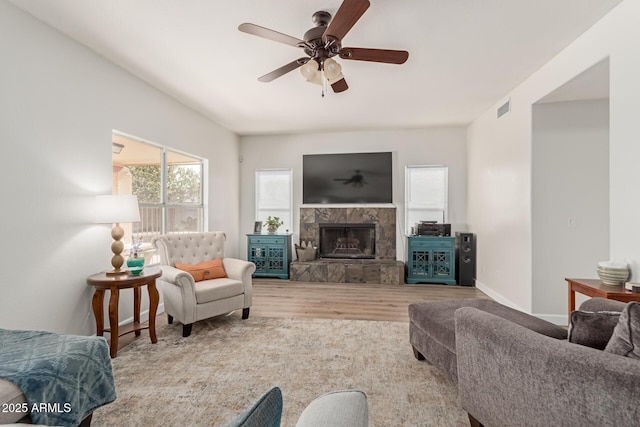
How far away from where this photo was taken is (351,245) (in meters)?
5.88

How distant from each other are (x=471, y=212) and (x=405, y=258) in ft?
4.61

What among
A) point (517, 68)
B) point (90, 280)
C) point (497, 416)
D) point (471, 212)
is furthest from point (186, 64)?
point (471, 212)

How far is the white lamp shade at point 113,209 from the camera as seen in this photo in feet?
8.61

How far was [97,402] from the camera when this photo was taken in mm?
1601

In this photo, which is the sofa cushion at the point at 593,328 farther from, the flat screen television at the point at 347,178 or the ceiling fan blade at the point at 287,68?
the flat screen television at the point at 347,178

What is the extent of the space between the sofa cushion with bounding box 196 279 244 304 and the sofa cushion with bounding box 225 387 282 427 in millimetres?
2749

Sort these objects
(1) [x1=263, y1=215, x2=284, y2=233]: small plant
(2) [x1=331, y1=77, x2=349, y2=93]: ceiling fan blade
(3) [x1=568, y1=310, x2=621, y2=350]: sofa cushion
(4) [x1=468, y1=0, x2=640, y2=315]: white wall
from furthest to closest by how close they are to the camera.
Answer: (1) [x1=263, y1=215, x2=284, y2=233]: small plant
(2) [x1=331, y1=77, x2=349, y2=93]: ceiling fan blade
(4) [x1=468, y1=0, x2=640, y2=315]: white wall
(3) [x1=568, y1=310, x2=621, y2=350]: sofa cushion

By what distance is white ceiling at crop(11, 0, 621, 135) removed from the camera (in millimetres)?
2221

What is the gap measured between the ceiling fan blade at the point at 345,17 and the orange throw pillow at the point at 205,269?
2640 millimetres

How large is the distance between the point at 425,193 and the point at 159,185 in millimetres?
4439

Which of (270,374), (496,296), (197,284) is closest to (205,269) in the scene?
(197,284)

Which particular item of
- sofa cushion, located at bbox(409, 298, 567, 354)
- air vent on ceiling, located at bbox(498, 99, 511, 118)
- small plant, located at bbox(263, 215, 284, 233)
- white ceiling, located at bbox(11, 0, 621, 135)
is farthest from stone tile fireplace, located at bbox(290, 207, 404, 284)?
sofa cushion, located at bbox(409, 298, 567, 354)

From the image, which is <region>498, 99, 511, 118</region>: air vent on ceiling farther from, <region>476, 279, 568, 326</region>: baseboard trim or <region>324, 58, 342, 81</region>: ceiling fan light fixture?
<region>324, 58, 342, 81</region>: ceiling fan light fixture

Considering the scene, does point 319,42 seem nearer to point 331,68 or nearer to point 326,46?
point 326,46
